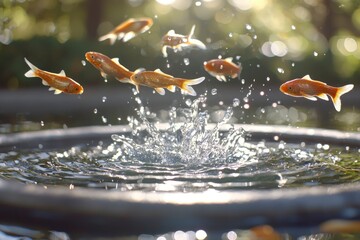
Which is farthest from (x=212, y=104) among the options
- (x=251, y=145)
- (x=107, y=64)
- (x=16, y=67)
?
(x=107, y=64)

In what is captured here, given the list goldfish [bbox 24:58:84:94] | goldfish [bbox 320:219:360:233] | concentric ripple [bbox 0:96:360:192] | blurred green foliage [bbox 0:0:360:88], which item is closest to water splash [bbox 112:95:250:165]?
concentric ripple [bbox 0:96:360:192]

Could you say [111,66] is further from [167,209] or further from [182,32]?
[182,32]

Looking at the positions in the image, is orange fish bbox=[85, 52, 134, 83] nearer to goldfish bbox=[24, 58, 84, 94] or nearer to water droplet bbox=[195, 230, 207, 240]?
goldfish bbox=[24, 58, 84, 94]

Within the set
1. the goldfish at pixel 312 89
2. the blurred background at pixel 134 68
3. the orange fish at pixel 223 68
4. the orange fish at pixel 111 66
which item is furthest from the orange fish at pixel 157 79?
the blurred background at pixel 134 68

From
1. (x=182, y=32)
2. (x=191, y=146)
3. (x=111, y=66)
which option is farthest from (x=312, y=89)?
(x=182, y=32)

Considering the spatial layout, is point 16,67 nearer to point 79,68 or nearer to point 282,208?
point 79,68
